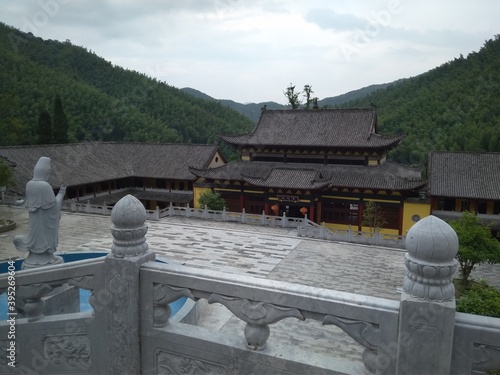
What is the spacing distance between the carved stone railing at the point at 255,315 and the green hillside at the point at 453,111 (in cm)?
4907

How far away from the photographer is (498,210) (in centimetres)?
2102

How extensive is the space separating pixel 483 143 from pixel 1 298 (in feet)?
168

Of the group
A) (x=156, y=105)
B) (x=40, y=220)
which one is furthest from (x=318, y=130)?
(x=156, y=105)

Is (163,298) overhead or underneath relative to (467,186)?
overhead

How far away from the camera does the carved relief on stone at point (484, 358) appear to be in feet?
8.22

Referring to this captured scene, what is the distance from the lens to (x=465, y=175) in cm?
2205

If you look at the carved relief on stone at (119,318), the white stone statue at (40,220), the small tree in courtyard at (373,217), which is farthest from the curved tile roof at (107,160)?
the carved relief on stone at (119,318)

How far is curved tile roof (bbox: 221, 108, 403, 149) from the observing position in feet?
80.9

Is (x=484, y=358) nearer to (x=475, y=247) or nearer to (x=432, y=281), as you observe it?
(x=432, y=281)

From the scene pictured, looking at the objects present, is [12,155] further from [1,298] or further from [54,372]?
[54,372]

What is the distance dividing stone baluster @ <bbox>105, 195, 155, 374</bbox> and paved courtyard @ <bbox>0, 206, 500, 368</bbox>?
18.5ft

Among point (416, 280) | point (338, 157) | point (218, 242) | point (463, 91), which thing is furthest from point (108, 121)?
point (416, 280)

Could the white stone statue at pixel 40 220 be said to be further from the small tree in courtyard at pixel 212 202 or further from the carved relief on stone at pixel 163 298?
the small tree in courtyard at pixel 212 202

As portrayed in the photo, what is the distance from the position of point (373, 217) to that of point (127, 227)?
2024 centimetres
